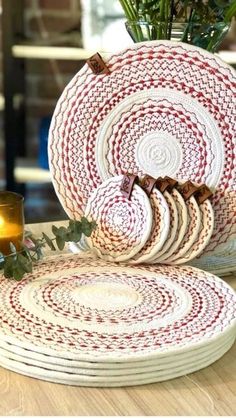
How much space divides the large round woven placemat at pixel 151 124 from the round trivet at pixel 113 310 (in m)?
0.12

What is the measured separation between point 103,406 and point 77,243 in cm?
35

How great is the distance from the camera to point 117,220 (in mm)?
927

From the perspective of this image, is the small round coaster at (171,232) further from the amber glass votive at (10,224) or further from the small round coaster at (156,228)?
the amber glass votive at (10,224)

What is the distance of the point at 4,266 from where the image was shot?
→ 836 millimetres

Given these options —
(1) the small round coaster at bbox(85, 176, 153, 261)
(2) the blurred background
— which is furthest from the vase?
(2) the blurred background

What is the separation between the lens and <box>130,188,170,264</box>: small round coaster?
2.92 ft

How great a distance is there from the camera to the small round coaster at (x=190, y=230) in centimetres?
91

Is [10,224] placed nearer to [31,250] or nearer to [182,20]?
[31,250]

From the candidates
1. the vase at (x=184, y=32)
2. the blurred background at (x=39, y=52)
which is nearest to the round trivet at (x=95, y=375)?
the vase at (x=184, y=32)

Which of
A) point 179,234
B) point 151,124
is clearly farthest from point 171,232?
point 151,124

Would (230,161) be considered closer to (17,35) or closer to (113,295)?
(113,295)

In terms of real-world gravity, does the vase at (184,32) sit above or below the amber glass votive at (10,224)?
above

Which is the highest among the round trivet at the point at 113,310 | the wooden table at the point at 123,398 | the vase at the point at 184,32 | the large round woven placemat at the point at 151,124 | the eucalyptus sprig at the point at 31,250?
the vase at the point at 184,32

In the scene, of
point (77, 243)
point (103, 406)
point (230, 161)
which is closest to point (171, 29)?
point (230, 161)
